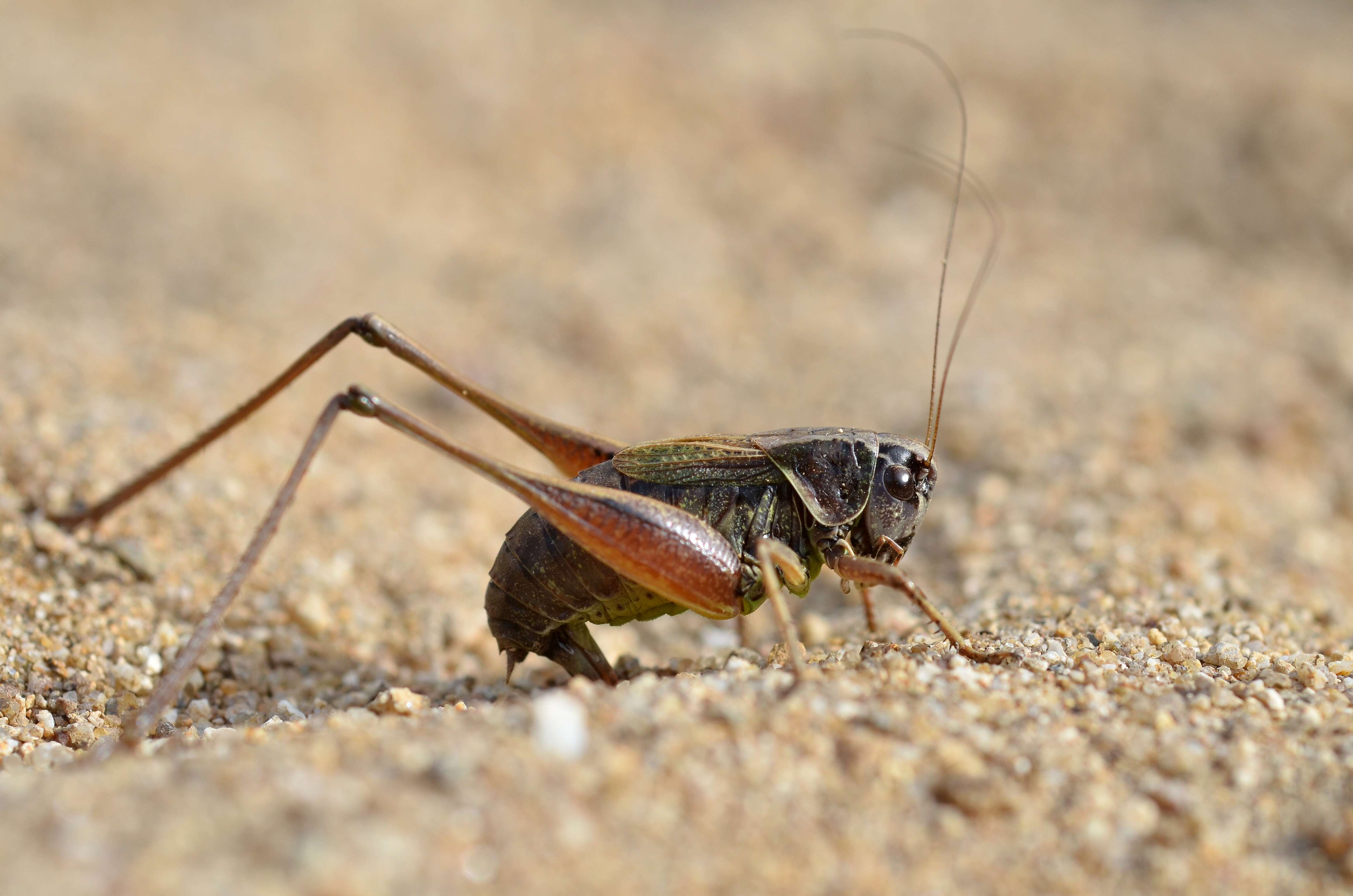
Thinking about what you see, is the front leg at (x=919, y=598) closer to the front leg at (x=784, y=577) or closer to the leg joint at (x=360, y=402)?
the front leg at (x=784, y=577)

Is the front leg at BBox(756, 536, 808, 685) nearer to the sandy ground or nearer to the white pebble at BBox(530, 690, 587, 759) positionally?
the sandy ground

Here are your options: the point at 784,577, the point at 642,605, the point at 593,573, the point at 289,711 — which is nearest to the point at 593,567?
the point at 593,573

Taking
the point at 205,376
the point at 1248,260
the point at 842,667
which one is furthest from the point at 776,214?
the point at 842,667

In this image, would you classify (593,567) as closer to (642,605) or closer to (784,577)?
(642,605)

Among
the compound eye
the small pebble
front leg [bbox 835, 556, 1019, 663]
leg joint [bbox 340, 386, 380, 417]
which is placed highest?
the compound eye

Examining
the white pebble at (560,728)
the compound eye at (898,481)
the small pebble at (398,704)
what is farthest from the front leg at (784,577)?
the small pebble at (398,704)

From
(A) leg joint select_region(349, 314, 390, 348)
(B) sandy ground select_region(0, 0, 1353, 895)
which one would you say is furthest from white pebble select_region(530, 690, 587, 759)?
(A) leg joint select_region(349, 314, 390, 348)
